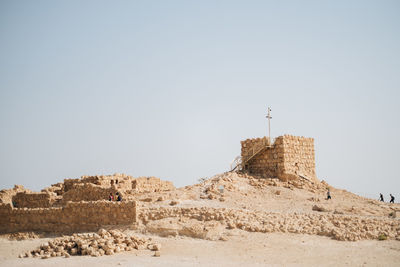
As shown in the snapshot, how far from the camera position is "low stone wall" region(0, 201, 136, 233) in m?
17.8

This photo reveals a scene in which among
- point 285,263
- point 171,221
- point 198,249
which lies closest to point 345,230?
point 285,263

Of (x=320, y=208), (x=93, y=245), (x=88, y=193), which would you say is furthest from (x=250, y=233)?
(x=88, y=193)

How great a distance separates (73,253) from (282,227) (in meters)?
7.83

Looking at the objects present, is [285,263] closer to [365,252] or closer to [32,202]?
[365,252]

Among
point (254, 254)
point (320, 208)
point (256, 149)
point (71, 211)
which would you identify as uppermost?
point (256, 149)

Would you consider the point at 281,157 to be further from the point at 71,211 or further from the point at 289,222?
the point at 71,211

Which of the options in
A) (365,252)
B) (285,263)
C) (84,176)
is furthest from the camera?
(84,176)

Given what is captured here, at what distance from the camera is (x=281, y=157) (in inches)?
1019

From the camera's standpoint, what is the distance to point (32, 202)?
2225 cm

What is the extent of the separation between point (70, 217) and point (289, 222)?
376 inches

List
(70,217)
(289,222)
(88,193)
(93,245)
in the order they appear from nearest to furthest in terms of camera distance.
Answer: (93,245), (289,222), (70,217), (88,193)

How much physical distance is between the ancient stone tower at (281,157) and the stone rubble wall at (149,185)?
5.40m

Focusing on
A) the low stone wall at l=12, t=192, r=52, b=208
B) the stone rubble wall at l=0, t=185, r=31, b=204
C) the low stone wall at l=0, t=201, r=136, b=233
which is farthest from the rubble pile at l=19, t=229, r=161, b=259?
the stone rubble wall at l=0, t=185, r=31, b=204

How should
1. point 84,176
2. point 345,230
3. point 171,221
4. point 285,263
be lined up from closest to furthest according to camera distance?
1. point 285,263
2. point 345,230
3. point 171,221
4. point 84,176
